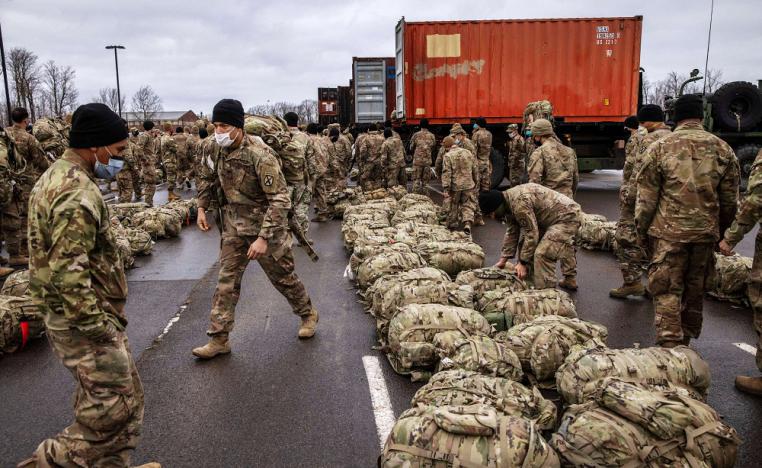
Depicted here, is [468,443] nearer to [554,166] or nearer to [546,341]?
[546,341]

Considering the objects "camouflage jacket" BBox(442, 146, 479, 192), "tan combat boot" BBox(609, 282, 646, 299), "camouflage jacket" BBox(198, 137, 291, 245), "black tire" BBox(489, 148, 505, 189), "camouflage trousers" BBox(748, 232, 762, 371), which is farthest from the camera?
"black tire" BBox(489, 148, 505, 189)

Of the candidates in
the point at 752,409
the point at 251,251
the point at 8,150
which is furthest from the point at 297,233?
the point at 8,150

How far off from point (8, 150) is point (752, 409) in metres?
8.81

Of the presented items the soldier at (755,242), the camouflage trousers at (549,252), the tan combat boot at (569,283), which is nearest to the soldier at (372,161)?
the tan combat boot at (569,283)

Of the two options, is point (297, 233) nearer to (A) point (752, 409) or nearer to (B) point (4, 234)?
(A) point (752, 409)

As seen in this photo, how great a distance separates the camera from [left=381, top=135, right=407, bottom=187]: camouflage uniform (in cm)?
1350

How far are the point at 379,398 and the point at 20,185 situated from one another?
666 cm

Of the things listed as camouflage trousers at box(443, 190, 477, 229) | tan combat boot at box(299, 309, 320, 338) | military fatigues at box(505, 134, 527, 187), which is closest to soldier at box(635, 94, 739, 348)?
tan combat boot at box(299, 309, 320, 338)

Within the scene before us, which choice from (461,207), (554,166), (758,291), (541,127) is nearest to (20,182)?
(461,207)

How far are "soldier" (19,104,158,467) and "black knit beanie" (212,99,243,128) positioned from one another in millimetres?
1592

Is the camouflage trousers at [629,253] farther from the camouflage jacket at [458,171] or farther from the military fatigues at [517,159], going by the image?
the military fatigues at [517,159]

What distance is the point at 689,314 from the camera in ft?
14.4

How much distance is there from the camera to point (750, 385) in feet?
12.8

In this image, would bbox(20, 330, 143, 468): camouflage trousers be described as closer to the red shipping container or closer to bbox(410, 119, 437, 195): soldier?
bbox(410, 119, 437, 195): soldier
